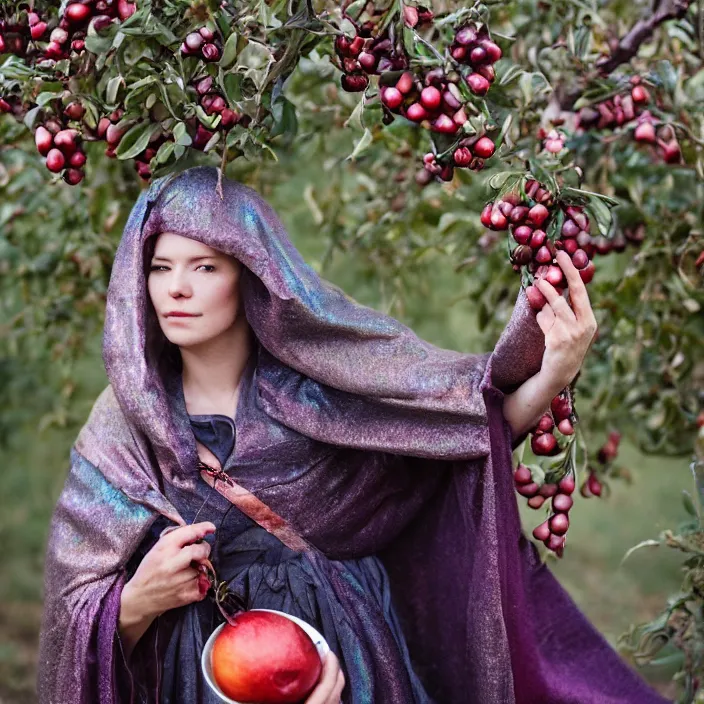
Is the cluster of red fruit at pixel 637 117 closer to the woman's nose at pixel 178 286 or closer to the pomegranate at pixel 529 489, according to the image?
the pomegranate at pixel 529 489

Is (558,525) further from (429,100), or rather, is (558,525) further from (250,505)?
(429,100)

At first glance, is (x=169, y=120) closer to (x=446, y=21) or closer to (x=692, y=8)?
(x=446, y=21)

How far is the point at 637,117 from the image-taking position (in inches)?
80.0

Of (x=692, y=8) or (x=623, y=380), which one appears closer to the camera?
(x=692, y=8)

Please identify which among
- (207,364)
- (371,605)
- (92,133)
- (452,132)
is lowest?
(371,605)

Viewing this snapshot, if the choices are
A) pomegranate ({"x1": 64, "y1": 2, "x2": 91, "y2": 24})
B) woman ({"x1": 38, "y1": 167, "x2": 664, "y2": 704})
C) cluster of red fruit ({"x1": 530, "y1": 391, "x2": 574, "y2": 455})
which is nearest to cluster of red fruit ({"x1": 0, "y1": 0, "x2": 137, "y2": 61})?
pomegranate ({"x1": 64, "y1": 2, "x2": 91, "y2": 24})

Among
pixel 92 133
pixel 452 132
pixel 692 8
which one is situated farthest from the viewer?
pixel 692 8

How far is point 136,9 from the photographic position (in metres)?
1.60

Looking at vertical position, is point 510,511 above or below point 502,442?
below

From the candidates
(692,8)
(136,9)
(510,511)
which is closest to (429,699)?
(510,511)

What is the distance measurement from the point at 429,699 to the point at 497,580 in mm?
311

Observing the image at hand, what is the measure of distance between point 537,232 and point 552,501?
0.47m

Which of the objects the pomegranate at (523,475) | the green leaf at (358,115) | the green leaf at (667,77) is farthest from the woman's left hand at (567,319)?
the green leaf at (667,77)

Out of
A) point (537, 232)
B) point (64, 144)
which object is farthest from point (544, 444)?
point (64, 144)
